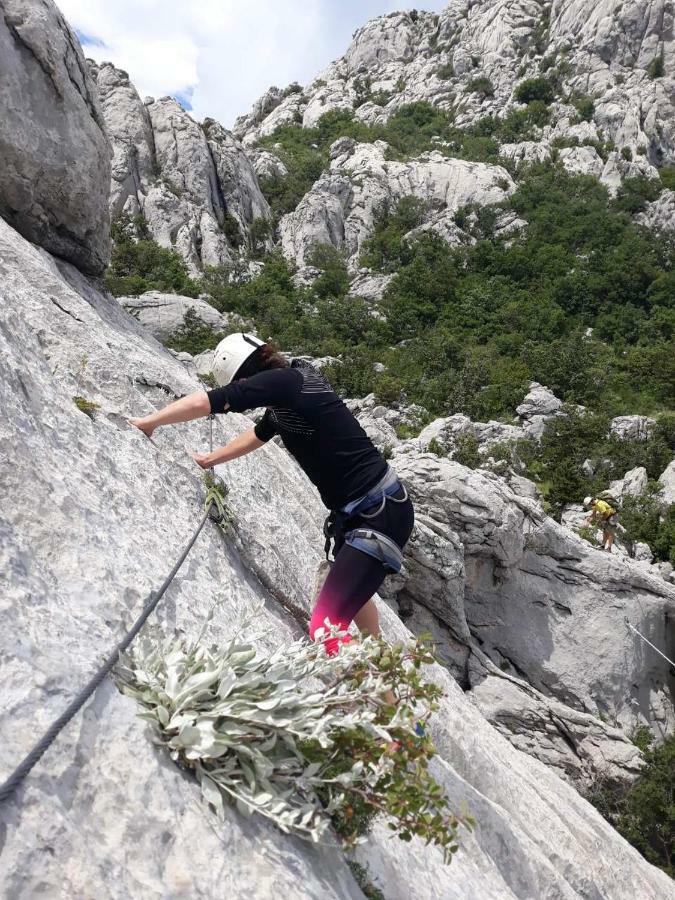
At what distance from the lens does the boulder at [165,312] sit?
102 ft

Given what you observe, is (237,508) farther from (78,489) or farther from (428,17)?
(428,17)

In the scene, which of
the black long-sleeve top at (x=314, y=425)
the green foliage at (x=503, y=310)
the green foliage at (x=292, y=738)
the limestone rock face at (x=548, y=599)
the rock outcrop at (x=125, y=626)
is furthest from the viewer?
the green foliage at (x=503, y=310)

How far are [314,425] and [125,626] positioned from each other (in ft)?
5.32

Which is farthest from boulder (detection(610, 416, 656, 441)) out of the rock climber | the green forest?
the rock climber

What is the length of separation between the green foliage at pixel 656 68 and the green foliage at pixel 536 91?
14270 millimetres

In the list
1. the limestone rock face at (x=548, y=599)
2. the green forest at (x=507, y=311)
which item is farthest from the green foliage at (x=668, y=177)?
the limestone rock face at (x=548, y=599)

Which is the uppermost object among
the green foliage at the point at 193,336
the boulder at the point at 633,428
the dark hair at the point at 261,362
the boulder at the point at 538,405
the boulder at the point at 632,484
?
the boulder at the point at 633,428

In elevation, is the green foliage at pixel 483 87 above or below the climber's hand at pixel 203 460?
above

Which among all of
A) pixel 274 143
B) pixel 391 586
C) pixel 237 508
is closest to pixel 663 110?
pixel 274 143

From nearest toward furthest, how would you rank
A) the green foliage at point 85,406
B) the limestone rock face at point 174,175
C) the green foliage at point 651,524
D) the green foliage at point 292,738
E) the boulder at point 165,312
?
1. the green foliage at point 292,738
2. the green foliage at point 85,406
3. the green foliage at point 651,524
4. the boulder at point 165,312
5. the limestone rock face at point 174,175

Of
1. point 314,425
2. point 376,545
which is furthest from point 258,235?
point 376,545

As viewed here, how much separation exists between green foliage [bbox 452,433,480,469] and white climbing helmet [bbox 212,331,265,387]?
24226 millimetres

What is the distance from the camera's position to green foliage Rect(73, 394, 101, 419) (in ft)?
14.6

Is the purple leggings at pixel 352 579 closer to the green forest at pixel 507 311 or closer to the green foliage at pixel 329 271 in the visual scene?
the green forest at pixel 507 311
